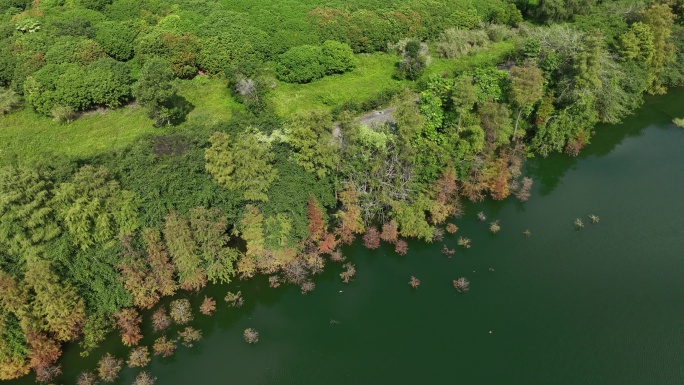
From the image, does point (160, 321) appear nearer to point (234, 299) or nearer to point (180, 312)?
point (180, 312)

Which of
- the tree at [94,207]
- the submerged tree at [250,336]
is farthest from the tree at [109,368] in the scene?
the submerged tree at [250,336]

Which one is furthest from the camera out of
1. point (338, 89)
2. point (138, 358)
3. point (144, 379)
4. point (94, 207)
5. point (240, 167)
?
point (338, 89)

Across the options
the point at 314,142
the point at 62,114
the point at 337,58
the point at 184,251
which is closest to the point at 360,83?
the point at 337,58

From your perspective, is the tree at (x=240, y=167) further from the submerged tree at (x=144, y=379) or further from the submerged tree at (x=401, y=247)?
the submerged tree at (x=144, y=379)

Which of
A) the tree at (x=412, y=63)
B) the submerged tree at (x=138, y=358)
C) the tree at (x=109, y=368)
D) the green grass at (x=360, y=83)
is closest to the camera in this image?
the tree at (x=109, y=368)

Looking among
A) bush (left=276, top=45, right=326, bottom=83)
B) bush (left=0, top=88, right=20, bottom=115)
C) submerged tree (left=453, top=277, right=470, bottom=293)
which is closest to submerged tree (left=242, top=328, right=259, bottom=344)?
submerged tree (left=453, top=277, right=470, bottom=293)

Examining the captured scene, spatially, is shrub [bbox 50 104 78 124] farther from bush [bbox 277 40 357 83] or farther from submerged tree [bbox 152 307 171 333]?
submerged tree [bbox 152 307 171 333]
